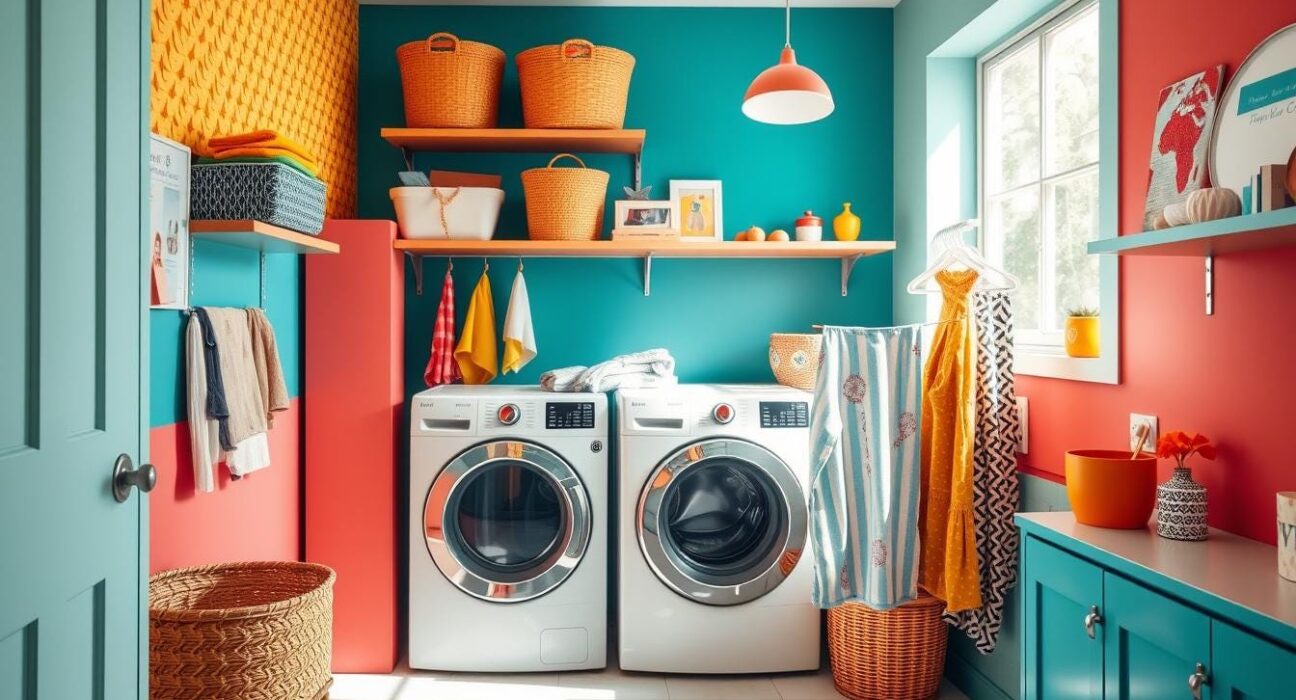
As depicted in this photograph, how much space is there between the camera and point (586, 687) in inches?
116

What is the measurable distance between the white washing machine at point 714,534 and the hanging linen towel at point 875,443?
0.27 meters

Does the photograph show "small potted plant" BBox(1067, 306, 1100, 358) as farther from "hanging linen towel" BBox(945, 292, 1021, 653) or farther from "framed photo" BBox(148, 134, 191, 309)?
"framed photo" BBox(148, 134, 191, 309)

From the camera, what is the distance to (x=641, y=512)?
2.91m

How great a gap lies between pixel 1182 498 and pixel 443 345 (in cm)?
243

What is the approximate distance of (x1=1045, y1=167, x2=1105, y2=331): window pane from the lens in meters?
2.52

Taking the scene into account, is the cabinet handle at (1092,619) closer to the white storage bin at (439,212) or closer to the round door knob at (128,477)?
the round door knob at (128,477)

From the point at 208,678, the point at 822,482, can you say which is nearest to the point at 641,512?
the point at 822,482

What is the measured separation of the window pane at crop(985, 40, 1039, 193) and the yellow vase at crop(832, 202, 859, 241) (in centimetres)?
49

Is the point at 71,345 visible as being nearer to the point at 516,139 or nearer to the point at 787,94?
the point at 787,94

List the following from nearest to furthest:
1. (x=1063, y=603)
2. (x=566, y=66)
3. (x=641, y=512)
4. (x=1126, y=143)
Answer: (x=1063, y=603) → (x=1126, y=143) → (x=641, y=512) → (x=566, y=66)

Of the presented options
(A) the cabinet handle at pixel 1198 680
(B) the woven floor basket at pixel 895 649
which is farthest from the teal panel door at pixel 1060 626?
Result: (B) the woven floor basket at pixel 895 649

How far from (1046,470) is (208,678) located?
85.4 inches

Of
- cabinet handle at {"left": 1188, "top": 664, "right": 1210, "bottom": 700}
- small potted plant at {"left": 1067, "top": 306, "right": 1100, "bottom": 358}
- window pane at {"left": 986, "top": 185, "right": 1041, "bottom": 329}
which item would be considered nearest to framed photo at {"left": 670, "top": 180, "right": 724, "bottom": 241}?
window pane at {"left": 986, "top": 185, "right": 1041, "bottom": 329}

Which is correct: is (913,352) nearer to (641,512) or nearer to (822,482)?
(822,482)
